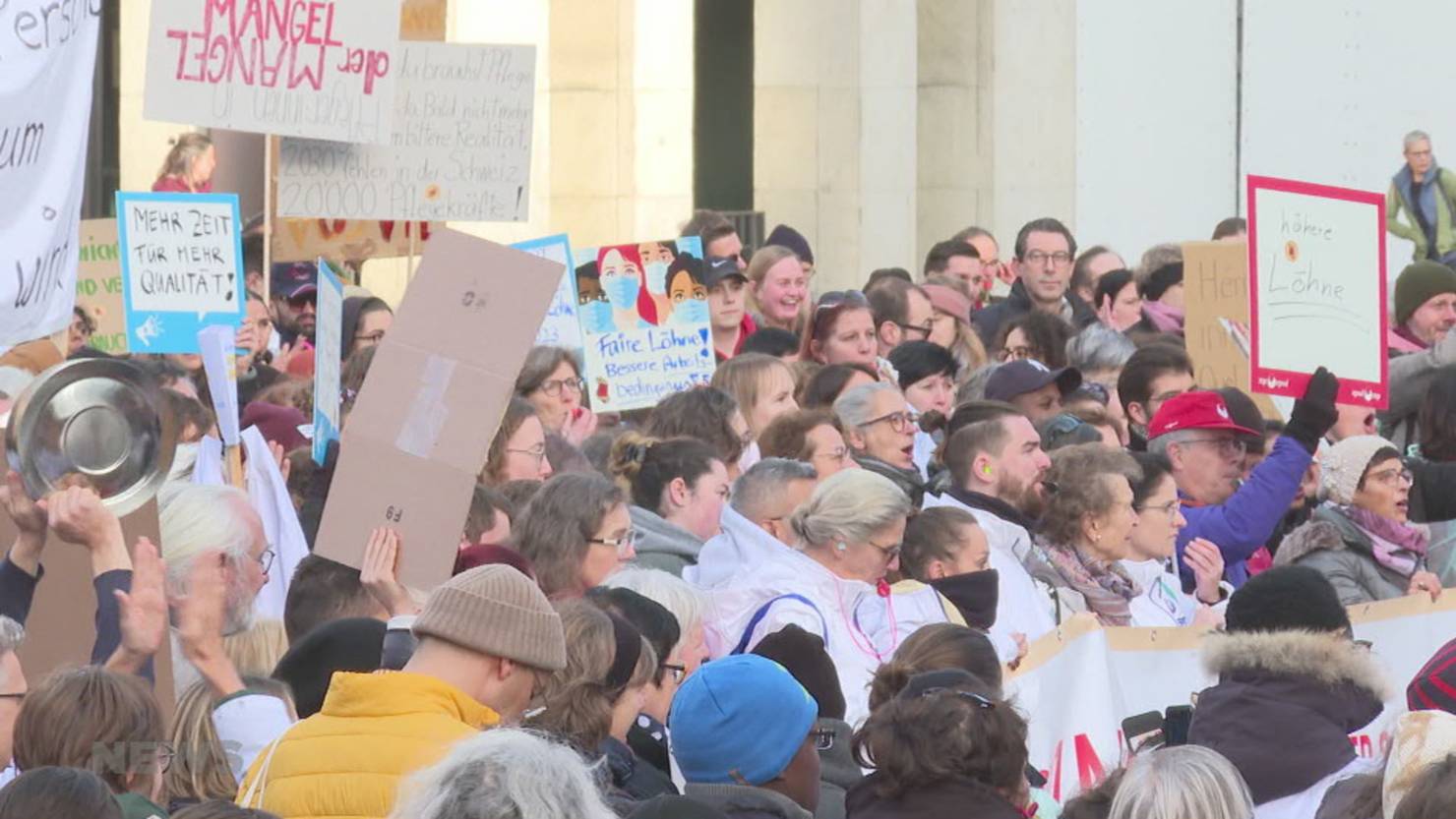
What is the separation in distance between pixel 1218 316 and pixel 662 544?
4.76 metres

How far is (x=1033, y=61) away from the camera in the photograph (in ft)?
72.6

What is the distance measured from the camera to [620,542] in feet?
26.1

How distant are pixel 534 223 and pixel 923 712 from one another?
13.7 m

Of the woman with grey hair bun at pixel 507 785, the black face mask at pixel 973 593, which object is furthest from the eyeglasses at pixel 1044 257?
the woman with grey hair bun at pixel 507 785

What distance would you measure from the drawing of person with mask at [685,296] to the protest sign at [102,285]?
2.40 meters

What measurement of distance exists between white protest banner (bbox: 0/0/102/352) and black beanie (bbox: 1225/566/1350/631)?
2.79 m

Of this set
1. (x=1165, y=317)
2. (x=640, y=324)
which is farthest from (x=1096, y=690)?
(x=1165, y=317)

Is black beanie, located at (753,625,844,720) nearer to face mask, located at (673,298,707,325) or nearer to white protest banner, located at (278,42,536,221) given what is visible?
face mask, located at (673,298,707,325)

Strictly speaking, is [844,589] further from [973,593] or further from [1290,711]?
[1290,711]

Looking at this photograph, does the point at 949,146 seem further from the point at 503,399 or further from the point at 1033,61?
the point at 503,399

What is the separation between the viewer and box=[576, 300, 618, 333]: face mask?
12516 millimetres

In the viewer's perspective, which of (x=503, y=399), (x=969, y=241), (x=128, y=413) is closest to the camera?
(x=128, y=413)

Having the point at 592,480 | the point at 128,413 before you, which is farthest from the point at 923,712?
the point at 592,480

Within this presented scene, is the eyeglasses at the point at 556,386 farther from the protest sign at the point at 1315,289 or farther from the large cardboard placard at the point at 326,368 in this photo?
the protest sign at the point at 1315,289
